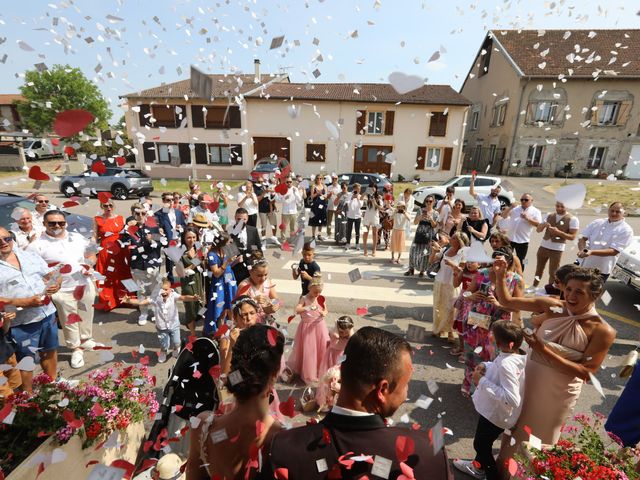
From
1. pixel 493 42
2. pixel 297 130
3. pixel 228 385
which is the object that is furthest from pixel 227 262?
pixel 493 42

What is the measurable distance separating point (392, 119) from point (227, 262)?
22.4 meters

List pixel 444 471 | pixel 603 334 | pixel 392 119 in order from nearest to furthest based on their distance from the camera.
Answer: pixel 444 471 < pixel 603 334 < pixel 392 119

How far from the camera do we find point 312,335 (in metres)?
4.19

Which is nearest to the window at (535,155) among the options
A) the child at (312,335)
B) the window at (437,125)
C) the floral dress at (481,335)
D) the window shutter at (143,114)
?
the window at (437,125)

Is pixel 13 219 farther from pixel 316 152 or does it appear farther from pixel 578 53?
pixel 578 53

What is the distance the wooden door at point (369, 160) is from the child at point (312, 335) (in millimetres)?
21687

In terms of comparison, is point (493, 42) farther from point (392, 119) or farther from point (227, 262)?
point (227, 262)

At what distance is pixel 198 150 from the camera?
1012 inches

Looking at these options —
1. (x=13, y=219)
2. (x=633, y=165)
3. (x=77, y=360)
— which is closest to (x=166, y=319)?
(x=77, y=360)

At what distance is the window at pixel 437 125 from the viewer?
23.8 meters

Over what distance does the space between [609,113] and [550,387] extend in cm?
2991

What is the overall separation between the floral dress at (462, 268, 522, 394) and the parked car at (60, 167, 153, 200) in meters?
17.7

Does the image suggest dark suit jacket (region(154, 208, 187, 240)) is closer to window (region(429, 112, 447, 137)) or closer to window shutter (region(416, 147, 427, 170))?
window shutter (region(416, 147, 427, 170))

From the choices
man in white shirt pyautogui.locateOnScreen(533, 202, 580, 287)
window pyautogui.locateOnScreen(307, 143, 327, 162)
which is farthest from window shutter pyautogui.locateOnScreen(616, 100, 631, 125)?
man in white shirt pyautogui.locateOnScreen(533, 202, 580, 287)
